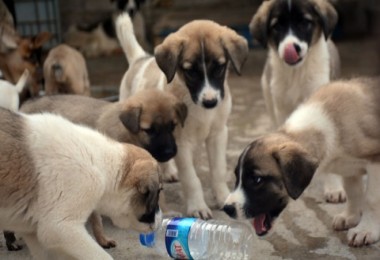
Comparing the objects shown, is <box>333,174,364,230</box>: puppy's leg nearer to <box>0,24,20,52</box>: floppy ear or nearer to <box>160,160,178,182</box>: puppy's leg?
<box>160,160,178,182</box>: puppy's leg

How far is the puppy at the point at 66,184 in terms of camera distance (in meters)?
2.44

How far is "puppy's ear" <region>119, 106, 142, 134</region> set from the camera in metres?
3.34

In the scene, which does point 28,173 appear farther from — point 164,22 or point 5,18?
point 164,22

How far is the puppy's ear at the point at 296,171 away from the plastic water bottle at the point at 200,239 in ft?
1.67

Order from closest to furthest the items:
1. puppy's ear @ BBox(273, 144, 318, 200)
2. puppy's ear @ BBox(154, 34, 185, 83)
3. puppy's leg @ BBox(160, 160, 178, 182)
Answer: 1. puppy's ear @ BBox(273, 144, 318, 200)
2. puppy's ear @ BBox(154, 34, 185, 83)
3. puppy's leg @ BBox(160, 160, 178, 182)

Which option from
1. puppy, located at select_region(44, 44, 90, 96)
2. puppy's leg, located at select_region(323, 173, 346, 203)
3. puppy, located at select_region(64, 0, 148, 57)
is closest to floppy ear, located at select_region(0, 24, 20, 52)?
puppy, located at select_region(44, 44, 90, 96)

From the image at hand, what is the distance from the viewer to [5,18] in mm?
6742

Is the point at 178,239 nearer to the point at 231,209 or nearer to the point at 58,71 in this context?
the point at 231,209

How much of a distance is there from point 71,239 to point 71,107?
1.52m

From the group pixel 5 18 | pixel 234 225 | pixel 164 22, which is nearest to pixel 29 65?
pixel 5 18

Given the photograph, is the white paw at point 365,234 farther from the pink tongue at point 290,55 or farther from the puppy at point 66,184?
the pink tongue at point 290,55

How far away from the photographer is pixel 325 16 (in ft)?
12.6

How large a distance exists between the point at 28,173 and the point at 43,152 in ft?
0.39

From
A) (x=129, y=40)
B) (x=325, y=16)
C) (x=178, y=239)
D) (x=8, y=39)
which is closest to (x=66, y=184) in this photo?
(x=178, y=239)
